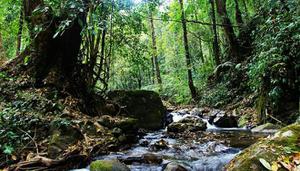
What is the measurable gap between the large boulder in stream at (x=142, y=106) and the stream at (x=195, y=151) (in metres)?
1.67

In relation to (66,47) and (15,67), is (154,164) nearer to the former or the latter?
(66,47)

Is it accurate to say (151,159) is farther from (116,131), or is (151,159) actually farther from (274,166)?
(274,166)

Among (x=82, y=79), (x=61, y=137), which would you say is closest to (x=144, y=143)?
(x=61, y=137)

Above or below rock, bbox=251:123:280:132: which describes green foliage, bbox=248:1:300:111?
above

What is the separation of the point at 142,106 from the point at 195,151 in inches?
167

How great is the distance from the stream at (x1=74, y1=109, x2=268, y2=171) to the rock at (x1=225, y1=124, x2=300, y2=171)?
198 centimetres

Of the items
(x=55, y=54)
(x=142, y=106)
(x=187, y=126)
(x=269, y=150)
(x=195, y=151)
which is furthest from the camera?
(x=142, y=106)

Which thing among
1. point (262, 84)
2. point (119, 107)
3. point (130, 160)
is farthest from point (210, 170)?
point (119, 107)

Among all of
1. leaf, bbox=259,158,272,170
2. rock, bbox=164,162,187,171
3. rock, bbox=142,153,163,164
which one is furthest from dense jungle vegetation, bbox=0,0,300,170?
leaf, bbox=259,158,272,170

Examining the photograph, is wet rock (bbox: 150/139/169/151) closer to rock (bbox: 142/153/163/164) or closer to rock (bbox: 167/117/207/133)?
rock (bbox: 142/153/163/164)

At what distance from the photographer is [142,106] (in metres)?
11.0

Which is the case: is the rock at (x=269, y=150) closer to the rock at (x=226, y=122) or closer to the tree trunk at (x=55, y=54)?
the tree trunk at (x=55, y=54)

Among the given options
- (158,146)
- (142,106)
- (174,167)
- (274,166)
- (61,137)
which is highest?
(142,106)

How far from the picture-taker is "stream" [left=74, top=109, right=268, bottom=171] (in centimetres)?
599
